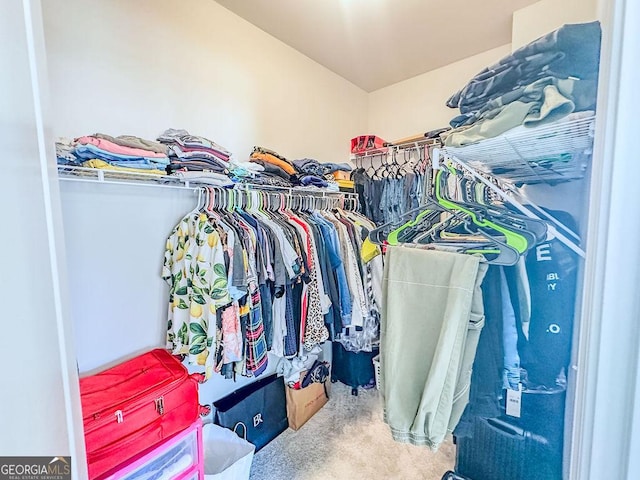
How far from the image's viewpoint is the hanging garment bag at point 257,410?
169 cm

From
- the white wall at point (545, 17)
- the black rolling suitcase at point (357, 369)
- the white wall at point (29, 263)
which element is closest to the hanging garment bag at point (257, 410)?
the black rolling suitcase at point (357, 369)

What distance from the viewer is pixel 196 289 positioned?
1378mm

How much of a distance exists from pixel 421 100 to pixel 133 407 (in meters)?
2.71

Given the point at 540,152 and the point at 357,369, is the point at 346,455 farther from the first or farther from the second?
the point at 540,152

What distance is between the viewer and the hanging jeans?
29.6 inches

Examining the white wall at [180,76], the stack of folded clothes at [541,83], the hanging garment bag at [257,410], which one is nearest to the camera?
the stack of folded clothes at [541,83]

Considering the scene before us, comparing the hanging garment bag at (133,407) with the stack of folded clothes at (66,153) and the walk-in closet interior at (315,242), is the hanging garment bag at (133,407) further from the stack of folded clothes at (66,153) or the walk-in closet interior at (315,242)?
the stack of folded clothes at (66,153)

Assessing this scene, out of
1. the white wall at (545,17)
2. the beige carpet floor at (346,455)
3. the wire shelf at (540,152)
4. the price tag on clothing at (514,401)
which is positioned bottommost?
the beige carpet floor at (346,455)

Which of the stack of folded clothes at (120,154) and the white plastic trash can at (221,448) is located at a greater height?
the stack of folded clothes at (120,154)

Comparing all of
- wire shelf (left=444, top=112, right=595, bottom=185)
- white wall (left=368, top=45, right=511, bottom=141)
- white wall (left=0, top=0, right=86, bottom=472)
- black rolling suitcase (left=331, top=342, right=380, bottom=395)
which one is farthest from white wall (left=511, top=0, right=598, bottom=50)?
black rolling suitcase (left=331, top=342, right=380, bottom=395)

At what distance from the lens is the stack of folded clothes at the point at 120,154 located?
118 centimetres

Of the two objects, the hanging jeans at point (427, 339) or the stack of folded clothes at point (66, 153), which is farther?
the stack of folded clothes at point (66, 153)

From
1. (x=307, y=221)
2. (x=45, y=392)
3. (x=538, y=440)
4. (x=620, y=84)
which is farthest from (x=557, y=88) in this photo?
(x=307, y=221)

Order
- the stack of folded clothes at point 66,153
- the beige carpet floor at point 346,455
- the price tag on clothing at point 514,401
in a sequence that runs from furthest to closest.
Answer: the beige carpet floor at point 346,455
the stack of folded clothes at point 66,153
the price tag on clothing at point 514,401
